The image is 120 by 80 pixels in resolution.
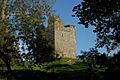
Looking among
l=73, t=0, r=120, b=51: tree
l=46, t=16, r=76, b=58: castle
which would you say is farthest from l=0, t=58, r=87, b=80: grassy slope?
l=46, t=16, r=76, b=58: castle

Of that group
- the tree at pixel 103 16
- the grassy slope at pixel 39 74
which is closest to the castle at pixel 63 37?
the grassy slope at pixel 39 74

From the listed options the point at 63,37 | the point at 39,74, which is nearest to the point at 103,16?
the point at 39,74

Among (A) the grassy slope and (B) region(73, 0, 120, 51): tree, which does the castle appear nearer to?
(A) the grassy slope

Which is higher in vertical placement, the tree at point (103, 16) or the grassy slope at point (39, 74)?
the tree at point (103, 16)

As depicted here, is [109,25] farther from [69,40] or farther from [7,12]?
[69,40]

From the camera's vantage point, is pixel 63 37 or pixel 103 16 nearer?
pixel 103 16

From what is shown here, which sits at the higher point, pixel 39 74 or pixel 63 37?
pixel 63 37

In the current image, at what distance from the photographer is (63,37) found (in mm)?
79875

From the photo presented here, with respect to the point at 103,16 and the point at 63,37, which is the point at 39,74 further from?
the point at 63,37

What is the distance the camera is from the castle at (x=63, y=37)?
77.1 m

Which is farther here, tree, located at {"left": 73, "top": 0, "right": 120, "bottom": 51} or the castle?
the castle

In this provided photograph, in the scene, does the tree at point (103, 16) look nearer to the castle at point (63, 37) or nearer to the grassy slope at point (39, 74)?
the grassy slope at point (39, 74)

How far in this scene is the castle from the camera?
Answer: 77144 millimetres

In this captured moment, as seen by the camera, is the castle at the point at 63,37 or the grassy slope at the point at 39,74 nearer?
the grassy slope at the point at 39,74
